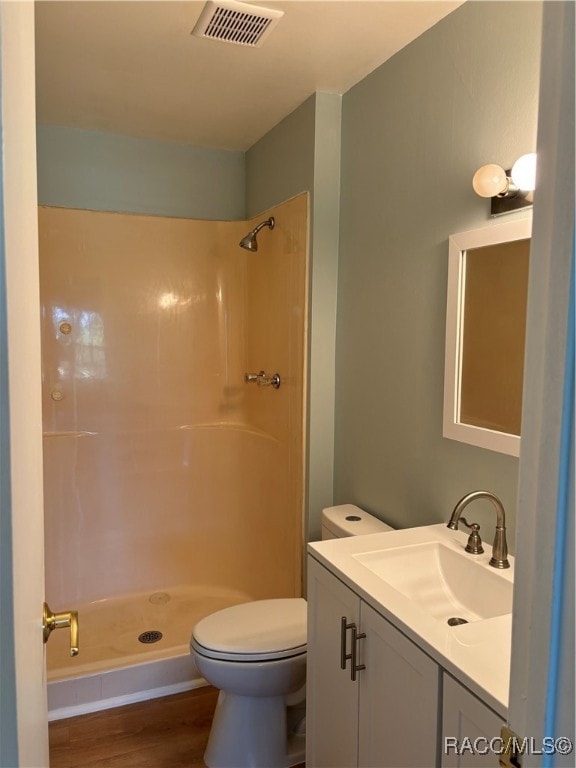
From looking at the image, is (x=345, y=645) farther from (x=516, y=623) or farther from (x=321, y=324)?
(x=321, y=324)

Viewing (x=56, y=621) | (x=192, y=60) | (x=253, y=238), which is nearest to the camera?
(x=56, y=621)

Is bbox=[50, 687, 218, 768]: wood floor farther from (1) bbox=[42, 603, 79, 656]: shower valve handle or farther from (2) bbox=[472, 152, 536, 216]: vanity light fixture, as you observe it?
(2) bbox=[472, 152, 536, 216]: vanity light fixture

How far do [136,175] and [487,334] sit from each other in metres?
1.98

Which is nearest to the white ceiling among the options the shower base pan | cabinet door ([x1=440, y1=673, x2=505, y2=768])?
cabinet door ([x1=440, y1=673, x2=505, y2=768])

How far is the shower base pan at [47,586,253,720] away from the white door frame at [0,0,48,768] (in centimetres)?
151

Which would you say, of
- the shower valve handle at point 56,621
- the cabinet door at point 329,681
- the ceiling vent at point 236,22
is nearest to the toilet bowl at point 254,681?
the cabinet door at point 329,681

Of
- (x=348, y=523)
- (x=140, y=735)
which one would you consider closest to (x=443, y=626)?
(x=348, y=523)

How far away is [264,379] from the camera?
271cm

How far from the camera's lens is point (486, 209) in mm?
1502

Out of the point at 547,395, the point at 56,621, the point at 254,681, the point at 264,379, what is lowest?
the point at 254,681

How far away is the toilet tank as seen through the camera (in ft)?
6.16

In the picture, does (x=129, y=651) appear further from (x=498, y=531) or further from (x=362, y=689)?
(x=498, y=531)

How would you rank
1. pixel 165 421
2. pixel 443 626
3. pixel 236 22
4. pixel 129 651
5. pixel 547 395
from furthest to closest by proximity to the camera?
pixel 165 421 < pixel 129 651 < pixel 236 22 < pixel 443 626 < pixel 547 395

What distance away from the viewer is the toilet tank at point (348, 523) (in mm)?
1879
